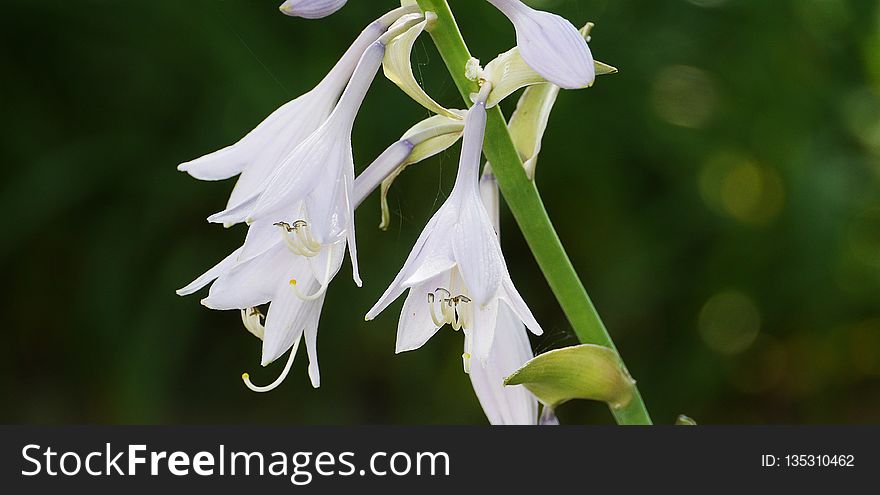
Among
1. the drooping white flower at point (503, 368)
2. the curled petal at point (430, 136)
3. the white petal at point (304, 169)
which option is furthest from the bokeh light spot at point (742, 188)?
the white petal at point (304, 169)

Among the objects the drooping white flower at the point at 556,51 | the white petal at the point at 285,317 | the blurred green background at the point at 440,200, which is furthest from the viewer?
the blurred green background at the point at 440,200

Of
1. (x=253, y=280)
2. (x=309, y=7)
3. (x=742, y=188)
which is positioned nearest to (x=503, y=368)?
(x=253, y=280)

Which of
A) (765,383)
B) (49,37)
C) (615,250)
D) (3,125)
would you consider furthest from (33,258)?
(765,383)

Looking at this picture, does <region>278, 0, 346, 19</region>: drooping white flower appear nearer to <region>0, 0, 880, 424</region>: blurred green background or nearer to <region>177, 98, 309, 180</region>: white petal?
<region>177, 98, 309, 180</region>: white petal

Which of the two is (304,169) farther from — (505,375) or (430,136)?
(505,375)

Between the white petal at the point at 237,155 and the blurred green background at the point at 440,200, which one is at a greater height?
the blurred green background at the point at 440,200

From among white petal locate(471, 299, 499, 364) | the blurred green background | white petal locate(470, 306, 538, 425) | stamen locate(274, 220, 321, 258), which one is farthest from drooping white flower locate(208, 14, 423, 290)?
the blurred green background

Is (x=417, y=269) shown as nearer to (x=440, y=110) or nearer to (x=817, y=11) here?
(x=440, y=110)

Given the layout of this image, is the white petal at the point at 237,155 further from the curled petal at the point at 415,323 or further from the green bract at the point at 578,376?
the green bract at the point at 578,376
